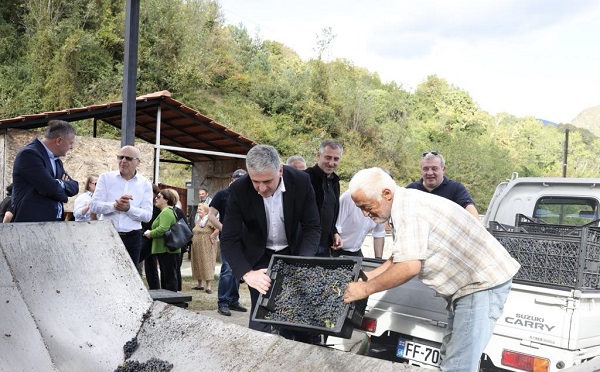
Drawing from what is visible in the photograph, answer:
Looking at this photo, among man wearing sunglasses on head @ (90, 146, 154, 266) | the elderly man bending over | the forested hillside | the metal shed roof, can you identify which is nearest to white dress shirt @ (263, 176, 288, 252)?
the elderly man bending over

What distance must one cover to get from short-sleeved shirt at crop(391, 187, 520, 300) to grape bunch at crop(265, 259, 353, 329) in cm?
46

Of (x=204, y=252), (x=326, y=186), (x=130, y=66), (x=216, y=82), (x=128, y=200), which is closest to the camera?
(x=128, y=200)

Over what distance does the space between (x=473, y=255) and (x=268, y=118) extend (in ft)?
112

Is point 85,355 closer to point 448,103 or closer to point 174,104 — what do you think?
point 174,104

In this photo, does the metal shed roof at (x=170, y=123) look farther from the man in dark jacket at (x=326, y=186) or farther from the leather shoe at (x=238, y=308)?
the man in dark jacket at (x=326, y=186)

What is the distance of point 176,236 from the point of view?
758 cm

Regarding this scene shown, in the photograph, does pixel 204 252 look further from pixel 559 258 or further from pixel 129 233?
pixel 559 258

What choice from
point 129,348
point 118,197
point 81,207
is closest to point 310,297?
point 129,348

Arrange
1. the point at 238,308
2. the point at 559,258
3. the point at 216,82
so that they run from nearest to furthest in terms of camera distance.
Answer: the point at 559,258 < the point at 238,308 < the point at 216,82

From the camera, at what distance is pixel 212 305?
26.5 ft

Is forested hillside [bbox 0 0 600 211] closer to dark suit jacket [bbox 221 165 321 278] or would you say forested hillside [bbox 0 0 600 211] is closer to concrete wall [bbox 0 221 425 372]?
concrete wall [bbox 0 221 425 372]

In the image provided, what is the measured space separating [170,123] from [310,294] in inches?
479

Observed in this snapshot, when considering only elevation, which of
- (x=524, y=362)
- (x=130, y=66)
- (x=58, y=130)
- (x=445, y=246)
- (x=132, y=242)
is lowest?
(x=524, y=362)

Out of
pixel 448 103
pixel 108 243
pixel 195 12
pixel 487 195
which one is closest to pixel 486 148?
pixel 487 195
